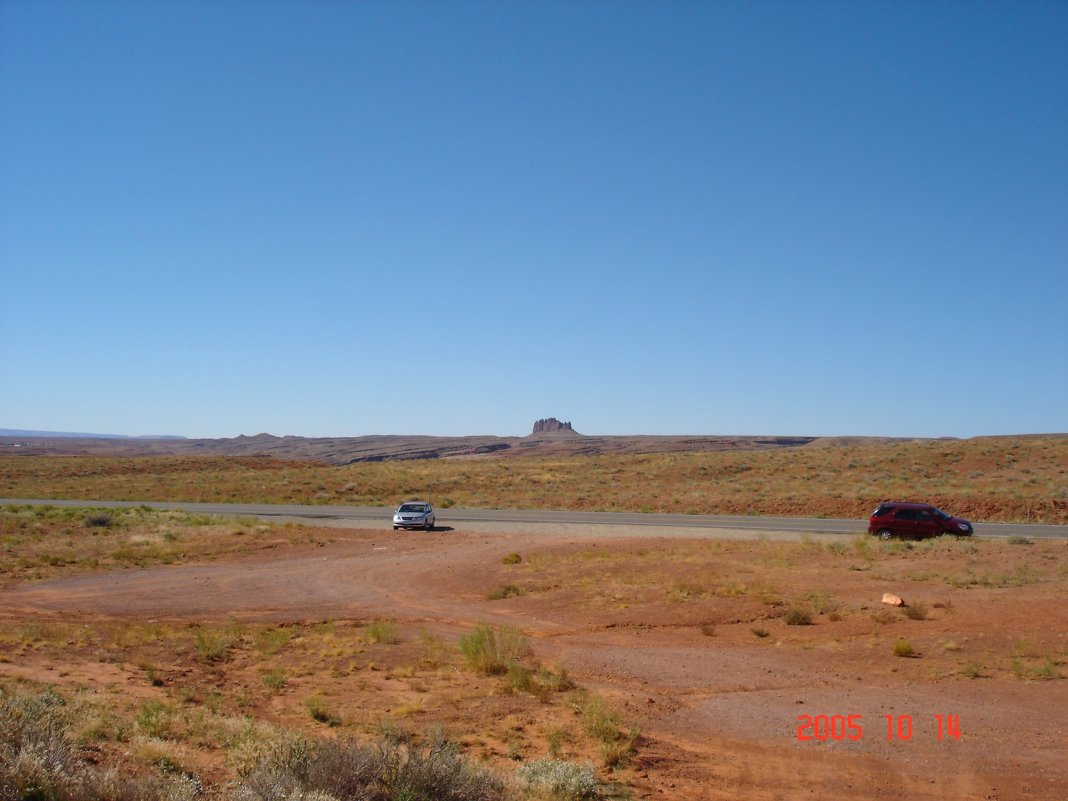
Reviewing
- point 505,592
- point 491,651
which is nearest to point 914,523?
point 505,592

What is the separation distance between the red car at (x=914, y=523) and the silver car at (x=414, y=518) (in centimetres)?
2077

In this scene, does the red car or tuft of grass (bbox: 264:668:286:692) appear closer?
tuft of grass (bbox: 264:668:286:692)

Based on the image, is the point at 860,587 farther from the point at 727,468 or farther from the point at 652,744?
the point at 727,468

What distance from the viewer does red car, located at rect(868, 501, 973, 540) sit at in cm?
3125

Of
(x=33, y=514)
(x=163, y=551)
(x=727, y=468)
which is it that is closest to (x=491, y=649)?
(x=163, y=551)

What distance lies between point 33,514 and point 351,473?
39026 millimetres

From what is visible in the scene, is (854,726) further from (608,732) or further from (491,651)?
(491,651)

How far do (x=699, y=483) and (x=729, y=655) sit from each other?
48336 mm

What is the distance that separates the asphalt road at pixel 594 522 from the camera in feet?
120

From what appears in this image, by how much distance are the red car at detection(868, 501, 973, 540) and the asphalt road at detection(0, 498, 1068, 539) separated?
3257 mm

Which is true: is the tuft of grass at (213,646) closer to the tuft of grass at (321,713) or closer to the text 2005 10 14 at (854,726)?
the tuft of grass at (321,713)

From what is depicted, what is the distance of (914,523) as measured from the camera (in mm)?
31453

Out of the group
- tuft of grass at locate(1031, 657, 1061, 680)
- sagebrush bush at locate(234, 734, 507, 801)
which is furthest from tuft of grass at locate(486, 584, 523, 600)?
sagebrush bush at locate(234, 734, 507, 801)

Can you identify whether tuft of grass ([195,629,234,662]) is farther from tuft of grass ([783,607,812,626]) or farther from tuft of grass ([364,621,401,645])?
tuft of grass ([783,607,812,626])
